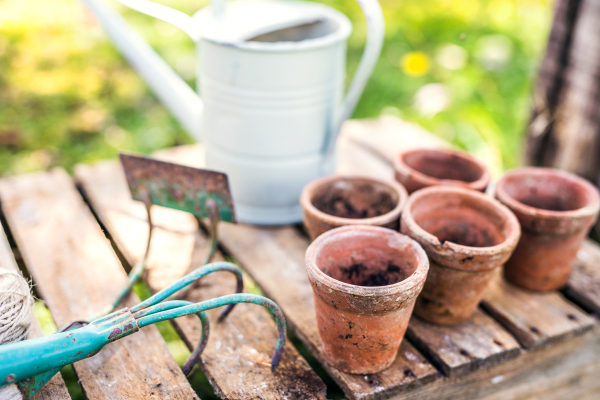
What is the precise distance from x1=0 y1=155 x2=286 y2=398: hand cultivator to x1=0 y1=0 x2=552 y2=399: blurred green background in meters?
1.03

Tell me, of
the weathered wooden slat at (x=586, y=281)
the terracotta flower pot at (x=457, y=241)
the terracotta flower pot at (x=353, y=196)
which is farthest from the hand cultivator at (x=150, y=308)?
the weathered wooden slat at (x=586, y=281)

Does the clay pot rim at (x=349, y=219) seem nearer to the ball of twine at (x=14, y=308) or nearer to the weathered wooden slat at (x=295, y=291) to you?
the weathered wooden slat at (x=295, y=291)

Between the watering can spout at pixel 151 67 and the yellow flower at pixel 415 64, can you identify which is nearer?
the watering can spout at pixel 151 67

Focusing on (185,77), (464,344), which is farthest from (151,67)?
(185,77)

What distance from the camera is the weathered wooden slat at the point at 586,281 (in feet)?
3.73

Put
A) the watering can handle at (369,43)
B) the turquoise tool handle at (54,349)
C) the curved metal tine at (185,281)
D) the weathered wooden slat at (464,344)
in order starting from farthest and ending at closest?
the watering can handle at (369,43), the weathered wooden slat at (464,344), the curved metal tine at (185,281), the turquoise tool handle at (54,349)

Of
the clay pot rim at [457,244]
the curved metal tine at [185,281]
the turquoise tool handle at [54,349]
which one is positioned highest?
the clay pot rim at [457,244]

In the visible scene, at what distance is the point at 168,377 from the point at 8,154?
1.54 metres

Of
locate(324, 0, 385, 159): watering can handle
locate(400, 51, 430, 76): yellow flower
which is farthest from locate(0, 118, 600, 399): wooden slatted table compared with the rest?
locate(400, 51, 430, 76): yellow flower

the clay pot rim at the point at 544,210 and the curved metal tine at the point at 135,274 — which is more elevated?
the clay pot rim at the point at 544,210

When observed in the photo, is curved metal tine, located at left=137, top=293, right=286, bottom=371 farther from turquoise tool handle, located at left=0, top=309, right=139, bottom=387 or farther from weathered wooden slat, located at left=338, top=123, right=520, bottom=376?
weathered wooden slat, located at left=338, top=123, right=520, bottom=376

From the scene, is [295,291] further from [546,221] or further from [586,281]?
[586,281]

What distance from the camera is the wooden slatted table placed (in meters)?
0.92

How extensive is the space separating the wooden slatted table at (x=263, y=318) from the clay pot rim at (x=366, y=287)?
202 millimetres
